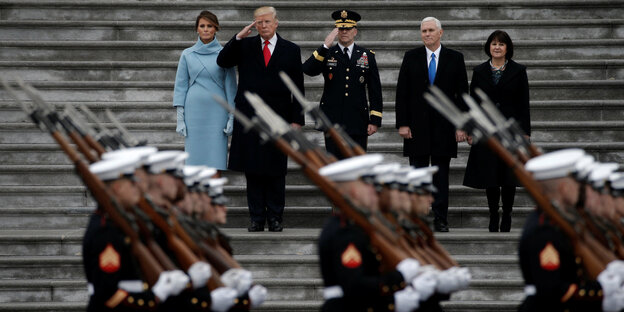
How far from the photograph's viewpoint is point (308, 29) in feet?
43.9

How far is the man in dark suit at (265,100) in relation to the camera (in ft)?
34.3

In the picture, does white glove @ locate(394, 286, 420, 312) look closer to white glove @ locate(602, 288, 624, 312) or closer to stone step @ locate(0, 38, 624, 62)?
white glove @ locate(602, 288, 624, 312)

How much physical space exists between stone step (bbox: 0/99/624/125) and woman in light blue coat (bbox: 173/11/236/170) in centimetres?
173

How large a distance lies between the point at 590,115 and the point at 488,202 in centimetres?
218

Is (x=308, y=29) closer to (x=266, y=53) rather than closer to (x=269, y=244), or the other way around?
(x=266, y=53)

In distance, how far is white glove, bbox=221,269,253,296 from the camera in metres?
6.74

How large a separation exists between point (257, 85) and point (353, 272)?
14.5 feet

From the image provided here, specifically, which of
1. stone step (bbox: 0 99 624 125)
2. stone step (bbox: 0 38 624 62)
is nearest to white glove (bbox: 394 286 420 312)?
stone step (bbox: 0 99 624 125)

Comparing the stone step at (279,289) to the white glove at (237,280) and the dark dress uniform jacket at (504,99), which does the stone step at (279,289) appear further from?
the white glove at (237,280)

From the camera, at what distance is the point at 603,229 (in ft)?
22.8

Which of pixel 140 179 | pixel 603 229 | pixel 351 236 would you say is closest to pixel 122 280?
pixel 140 179

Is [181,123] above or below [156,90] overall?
below

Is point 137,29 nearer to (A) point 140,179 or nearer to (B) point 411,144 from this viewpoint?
(B) point 411,144

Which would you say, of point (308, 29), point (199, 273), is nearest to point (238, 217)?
point (308, 29)
